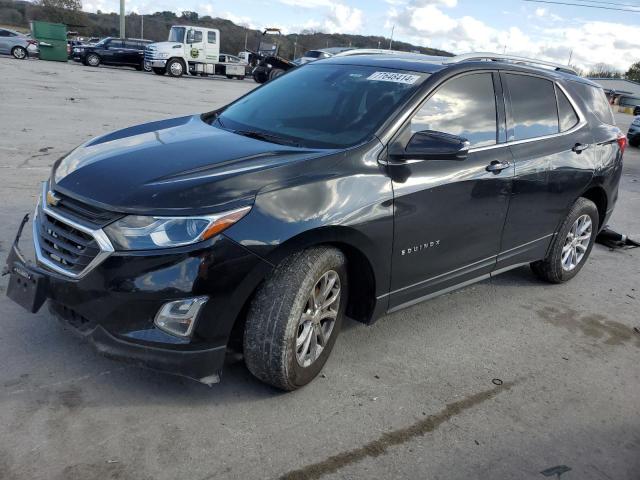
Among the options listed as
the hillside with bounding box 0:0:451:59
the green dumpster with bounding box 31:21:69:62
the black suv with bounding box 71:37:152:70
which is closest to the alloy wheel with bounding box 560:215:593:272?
the black suv with bounding box 71:37:152:70

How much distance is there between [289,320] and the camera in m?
3.00

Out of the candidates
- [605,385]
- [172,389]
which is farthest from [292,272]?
[605,385]

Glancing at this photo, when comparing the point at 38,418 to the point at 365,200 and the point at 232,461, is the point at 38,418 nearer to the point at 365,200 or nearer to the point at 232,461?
the point at 232,461

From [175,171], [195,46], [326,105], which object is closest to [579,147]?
[326,105]

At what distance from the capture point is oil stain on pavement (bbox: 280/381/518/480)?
266 cm

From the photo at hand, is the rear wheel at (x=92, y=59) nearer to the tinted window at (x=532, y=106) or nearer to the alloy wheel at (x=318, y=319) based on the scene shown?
the tinted window at (x=532, y=106)

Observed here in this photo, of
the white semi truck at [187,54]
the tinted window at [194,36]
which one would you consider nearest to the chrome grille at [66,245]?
the white semi truck at [187,54]

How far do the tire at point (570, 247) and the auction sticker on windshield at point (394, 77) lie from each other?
6.77 feet

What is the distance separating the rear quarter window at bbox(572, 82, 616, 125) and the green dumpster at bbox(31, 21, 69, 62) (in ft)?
102

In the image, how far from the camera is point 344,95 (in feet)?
13.1

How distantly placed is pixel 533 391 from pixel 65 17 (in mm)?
94129

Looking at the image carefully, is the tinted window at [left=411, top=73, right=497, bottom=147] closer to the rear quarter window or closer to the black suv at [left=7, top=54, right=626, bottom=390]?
the black suv at [left=7, top=54, right=626, bottom=390]

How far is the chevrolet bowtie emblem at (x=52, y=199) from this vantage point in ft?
10.1

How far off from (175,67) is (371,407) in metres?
29.2
